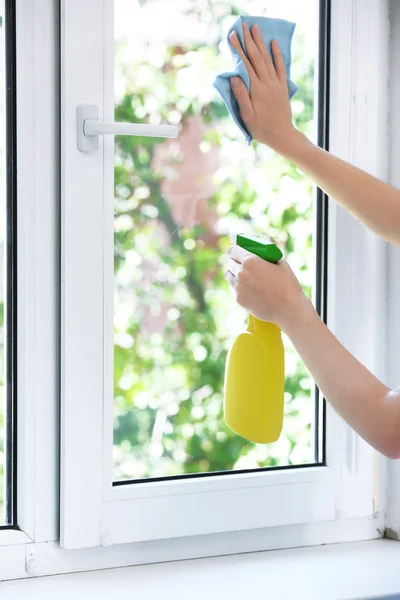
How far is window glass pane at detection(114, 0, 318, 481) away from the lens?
1177 mm

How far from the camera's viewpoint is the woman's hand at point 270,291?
1.00 metres

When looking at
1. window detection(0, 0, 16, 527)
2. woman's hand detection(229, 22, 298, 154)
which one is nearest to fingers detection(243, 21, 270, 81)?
woman's hand detection(229, 22, 298, 154)

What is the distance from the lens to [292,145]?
1.16 metres

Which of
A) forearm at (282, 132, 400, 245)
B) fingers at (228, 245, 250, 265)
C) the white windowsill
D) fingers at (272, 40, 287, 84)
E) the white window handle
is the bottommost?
the white windowsill

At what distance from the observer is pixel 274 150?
117cm

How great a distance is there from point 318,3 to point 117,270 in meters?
0.57

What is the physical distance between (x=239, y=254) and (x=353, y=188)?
22 cm

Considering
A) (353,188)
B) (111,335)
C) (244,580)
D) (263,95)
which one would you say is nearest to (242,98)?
(263,95)

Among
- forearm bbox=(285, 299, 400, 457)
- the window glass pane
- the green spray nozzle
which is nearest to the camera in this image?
forearm bbox=(285, 299, 400, 457)

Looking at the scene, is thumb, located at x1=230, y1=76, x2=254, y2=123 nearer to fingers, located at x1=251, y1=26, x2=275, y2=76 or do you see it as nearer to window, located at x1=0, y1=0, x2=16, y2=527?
fingers, located at x1=251, y1=26, x2=275, y2=76

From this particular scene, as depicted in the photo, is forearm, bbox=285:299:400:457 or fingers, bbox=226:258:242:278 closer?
forearm, bbox=285:299:400:457

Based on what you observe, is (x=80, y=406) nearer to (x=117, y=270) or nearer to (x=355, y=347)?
(x=117, y=270)

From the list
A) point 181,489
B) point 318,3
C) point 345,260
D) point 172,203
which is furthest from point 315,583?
point 318,3

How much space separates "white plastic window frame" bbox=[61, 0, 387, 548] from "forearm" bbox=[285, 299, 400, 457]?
31 cm
